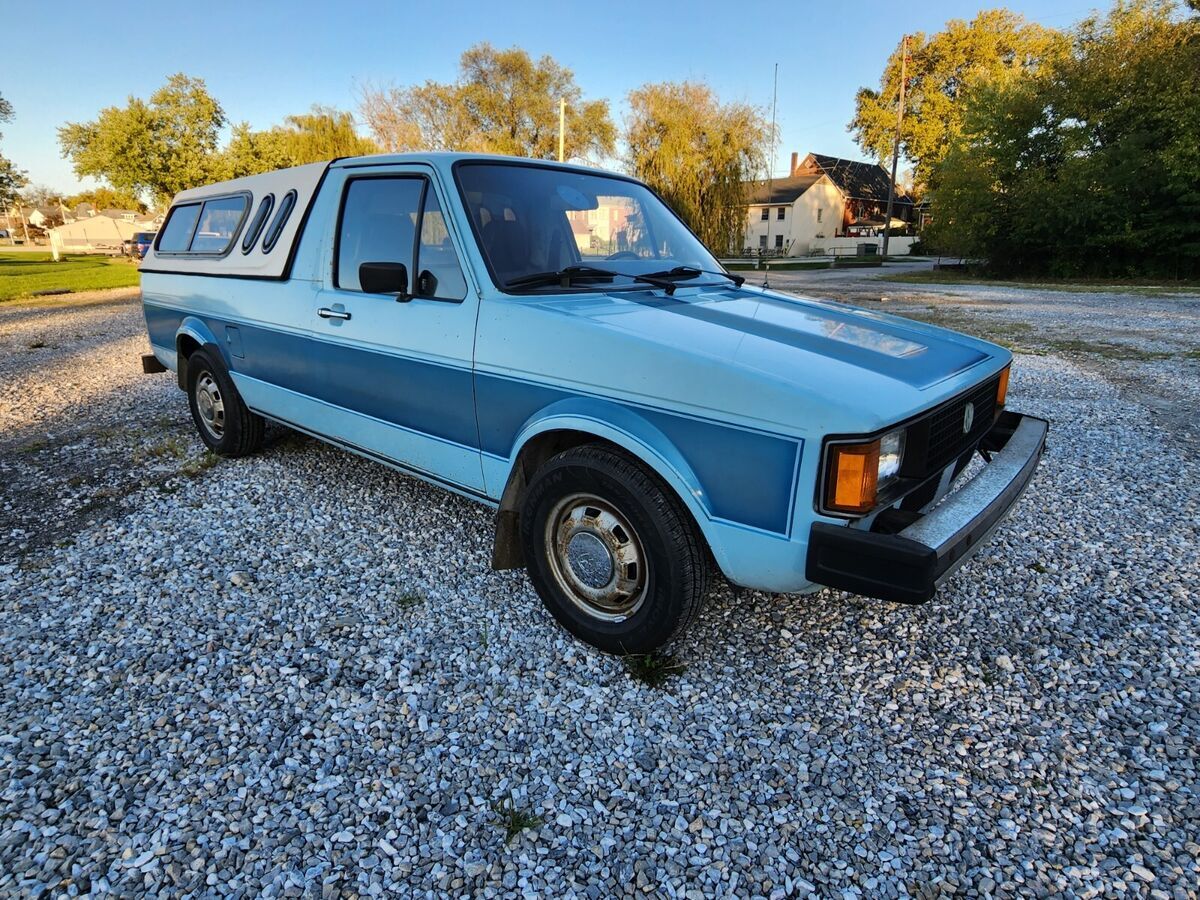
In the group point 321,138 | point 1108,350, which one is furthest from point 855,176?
point 1108,350

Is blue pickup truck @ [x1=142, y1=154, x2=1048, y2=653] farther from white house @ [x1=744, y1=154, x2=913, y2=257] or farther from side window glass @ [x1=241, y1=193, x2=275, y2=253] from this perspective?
white house @ [x1=744, y1=154, x2=913, y2=257]

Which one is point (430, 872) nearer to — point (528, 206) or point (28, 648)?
point (28, 648)

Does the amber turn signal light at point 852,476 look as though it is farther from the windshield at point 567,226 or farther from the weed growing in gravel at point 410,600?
the weed growing in gravel at point 410,600

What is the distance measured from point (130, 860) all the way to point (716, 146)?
112ft

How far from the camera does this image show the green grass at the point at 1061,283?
65.9ft

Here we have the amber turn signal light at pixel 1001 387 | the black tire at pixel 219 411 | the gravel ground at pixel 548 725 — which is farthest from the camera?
the black tire at pixel 219 411

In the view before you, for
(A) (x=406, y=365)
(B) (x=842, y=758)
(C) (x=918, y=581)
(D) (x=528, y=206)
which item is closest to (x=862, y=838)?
(B) (x=842, y=758)

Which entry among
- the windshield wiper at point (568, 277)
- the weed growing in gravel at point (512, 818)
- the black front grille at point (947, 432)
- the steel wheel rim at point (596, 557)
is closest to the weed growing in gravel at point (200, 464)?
the windshield wiper at point (568, 277)

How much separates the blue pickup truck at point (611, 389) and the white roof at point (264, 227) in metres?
0.02

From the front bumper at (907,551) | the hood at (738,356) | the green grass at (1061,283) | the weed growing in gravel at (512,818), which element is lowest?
the weed growing in gravel at (512,818)

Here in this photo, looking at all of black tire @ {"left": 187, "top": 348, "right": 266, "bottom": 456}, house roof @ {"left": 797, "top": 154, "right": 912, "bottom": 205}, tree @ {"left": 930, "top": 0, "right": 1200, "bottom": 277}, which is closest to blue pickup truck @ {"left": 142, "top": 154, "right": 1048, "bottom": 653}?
black tire @ {"left": 187, "top": 348, "right": 266, "bottom": 456}

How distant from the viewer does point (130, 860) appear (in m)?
1.84

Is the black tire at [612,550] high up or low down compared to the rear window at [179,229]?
down

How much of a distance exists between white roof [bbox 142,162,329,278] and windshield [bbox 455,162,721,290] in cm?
137
